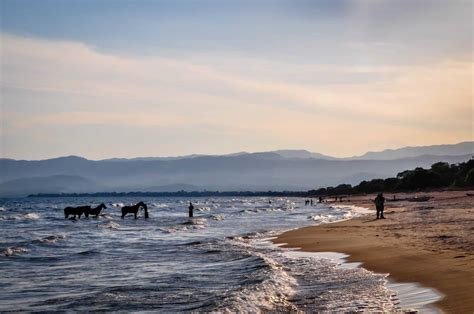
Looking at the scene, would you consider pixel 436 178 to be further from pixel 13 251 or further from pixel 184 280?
pixel 184 280

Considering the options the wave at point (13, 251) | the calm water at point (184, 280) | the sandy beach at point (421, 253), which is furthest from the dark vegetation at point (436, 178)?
the wave at point (13, 251)

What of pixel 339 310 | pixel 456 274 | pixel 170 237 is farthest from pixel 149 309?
pixel 170 237

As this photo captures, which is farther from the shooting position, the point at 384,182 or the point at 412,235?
the point at 384,182

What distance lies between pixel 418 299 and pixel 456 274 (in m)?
2.15

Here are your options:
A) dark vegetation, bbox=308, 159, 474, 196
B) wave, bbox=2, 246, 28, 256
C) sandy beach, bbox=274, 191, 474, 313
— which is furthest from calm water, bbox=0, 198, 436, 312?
dark vegetation, bbox=308, 159, 474, 196

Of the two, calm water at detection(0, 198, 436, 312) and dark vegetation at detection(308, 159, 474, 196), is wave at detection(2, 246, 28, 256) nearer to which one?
calm water at detection(0, 198, 436, 312)

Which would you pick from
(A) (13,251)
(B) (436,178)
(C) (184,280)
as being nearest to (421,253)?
(C) (184,280)

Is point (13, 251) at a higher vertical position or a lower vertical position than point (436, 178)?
lower

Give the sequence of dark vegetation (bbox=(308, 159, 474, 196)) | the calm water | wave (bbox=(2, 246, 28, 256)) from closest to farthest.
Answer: the calm water, wave (bbox=(2, 246, 28, 256)), dark vegetation (bbox=(308, 159, 474, 196))

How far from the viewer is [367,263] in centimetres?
1605

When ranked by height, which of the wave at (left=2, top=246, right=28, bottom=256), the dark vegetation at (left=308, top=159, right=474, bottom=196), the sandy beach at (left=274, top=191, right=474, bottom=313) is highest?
the dark vegetation at (left=308, top=159, right=474, bottom=196)

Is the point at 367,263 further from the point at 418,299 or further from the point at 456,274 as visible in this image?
the point at 418,299

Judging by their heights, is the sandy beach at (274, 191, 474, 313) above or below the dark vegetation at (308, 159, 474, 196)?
below

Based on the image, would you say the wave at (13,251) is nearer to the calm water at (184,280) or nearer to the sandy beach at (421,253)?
the calm water at (184,280)
